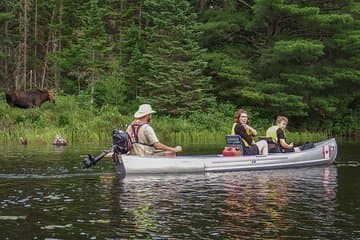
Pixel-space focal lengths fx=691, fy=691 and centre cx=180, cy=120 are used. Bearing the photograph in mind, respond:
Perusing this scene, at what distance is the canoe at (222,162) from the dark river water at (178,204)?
402mm

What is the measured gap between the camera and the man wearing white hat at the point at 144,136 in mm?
15648

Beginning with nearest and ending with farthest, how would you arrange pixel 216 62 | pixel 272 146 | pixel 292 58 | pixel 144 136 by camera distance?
1. pixel 144 136
2. pixel 272 146
3. pixel 292 58
4. pixel 216 62

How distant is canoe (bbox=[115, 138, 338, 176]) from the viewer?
15.9 metres

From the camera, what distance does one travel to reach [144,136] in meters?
15.9

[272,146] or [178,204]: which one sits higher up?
[272,146]

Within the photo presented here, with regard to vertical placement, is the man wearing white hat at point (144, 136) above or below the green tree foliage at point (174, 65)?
below

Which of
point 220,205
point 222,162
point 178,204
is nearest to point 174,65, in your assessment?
point 222,162

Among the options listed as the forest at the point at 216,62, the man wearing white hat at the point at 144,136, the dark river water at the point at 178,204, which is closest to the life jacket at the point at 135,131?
the man wearing white hat at the point at 144,136

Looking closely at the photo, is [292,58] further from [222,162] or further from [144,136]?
[144,136]

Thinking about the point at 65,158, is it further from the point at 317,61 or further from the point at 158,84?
the point at 317,61

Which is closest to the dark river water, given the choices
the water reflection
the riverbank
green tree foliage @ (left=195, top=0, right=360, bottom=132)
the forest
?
the water reflection

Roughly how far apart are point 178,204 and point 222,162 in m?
5.72

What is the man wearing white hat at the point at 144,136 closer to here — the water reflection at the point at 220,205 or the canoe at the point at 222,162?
the canoe at the point at 222,162

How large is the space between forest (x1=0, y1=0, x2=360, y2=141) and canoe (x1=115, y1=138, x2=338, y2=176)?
47.8ft
